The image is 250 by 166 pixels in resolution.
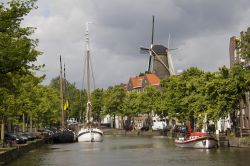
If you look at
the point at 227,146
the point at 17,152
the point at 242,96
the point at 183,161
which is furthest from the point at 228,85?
the point at 17,152

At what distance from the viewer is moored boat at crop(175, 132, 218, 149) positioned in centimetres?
8069

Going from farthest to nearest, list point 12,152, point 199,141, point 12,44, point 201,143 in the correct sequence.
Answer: point 199,141, point 201,143, point 12,152, point 12,44

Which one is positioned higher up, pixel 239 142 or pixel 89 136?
pixel 89 136

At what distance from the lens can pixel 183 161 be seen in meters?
58.3

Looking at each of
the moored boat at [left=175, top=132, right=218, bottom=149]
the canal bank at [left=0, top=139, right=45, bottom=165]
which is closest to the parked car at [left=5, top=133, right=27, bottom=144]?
the canal bank at [left=0, top=139, right=45, bottom=165]

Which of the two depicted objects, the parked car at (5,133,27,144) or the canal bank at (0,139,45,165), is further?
the parked car at (5,133,27,144)

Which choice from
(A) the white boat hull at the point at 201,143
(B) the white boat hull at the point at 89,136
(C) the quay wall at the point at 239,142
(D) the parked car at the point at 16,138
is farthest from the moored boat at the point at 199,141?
(B) the white boat hull at the point at 89,136

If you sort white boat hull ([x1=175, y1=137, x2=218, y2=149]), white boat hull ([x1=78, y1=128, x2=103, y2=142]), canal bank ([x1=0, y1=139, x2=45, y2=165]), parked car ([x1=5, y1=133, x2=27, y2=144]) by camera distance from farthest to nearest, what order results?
white boat hull ([x1=78, y1=128, x2=103, y2=142])
parked car ([x1=5, y1=133, x2=27, y2=144])
white boat hull ([x1=175, y1=137, x2=218, y2=149])
canal bank ([x1=0, y1=139, x2=45, y2=165])

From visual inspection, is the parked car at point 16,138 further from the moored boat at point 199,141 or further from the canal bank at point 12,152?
the moored boat at point 199,141

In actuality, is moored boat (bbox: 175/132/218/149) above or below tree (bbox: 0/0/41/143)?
below

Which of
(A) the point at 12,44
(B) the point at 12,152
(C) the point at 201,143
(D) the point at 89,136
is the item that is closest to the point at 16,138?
(B) the point at 12,152

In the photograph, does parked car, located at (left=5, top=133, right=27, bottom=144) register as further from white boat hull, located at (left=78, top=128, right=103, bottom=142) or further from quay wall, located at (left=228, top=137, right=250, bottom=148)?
quay wall, located at (left=228, top=137, right=250, bottom=148)

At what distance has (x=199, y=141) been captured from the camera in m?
81.8

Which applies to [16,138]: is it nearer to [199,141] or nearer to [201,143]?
[199,141]
